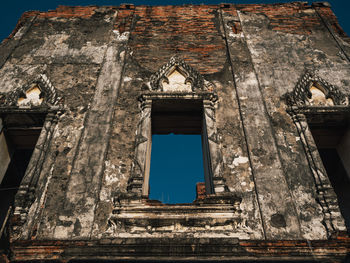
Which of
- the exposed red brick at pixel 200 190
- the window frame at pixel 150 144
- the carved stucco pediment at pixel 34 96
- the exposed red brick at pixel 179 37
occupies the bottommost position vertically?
the window frame at pixel 150 144

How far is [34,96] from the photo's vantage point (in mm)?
5840

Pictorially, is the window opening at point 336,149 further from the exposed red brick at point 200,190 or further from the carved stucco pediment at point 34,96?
the carved stucco pediment at point 34,96

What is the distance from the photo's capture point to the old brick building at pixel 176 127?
13.1 ft

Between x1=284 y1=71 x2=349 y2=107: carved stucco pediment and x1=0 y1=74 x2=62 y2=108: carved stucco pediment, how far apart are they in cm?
432

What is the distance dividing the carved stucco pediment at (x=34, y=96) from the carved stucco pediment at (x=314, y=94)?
4.32 metres

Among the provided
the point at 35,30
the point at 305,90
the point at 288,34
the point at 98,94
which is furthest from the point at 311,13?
the point at 35,30

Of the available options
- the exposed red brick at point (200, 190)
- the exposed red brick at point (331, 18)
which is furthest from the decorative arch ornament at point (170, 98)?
the exposed red brick at point (200, 190)

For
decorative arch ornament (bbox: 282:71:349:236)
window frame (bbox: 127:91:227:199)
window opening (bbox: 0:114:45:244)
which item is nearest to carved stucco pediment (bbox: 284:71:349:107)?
decorative arch ornament (bbox: 282:71:349:236)

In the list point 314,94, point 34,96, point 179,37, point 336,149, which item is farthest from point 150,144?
point 336,149

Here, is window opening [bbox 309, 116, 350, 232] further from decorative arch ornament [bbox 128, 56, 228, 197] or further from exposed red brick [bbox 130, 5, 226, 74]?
exposed red brick [bbox 130, 5, 226, 74]

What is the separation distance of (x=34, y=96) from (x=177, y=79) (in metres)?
2.72

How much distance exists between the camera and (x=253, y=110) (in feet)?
18.1

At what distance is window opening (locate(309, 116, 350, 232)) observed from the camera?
5625 millimetres

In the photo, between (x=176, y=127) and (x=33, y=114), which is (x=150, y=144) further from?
(x=33, y=114)
